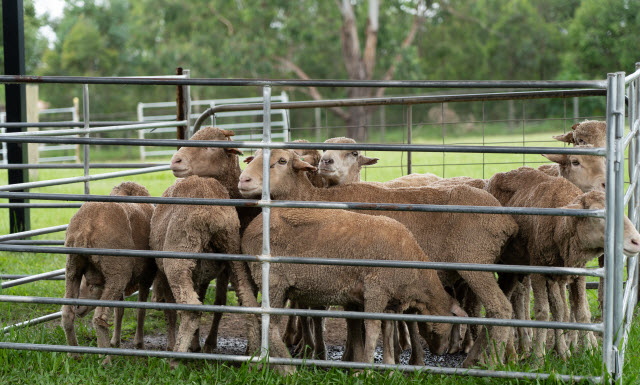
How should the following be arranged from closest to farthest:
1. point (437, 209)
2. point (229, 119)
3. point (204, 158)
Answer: point (437, 209)
point (204, 158)
point (229, 119)

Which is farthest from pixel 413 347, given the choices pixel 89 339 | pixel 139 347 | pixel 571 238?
pixel 89 339

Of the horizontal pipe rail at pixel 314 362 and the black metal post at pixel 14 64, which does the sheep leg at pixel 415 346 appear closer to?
the horizontal pipe rail at pixel 314 362

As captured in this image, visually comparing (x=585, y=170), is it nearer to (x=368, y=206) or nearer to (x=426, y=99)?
(x=426, y=99)

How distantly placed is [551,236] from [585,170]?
1.09m

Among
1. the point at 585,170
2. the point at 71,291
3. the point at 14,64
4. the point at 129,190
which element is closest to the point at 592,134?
the point at 585,170

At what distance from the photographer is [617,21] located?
3259 centimetres

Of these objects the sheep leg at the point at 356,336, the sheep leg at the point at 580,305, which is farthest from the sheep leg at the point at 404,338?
the sheep leg at the point at 580,305

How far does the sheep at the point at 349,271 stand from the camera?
467 cm

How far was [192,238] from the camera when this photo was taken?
498 cm

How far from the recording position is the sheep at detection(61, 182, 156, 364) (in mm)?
5211

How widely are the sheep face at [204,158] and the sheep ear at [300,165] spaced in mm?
430

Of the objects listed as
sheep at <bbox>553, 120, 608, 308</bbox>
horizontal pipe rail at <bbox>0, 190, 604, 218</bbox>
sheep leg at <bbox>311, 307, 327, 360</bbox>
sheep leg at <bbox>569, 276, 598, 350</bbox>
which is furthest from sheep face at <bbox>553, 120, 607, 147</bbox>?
sheep leg at <bbox>311, 307, 327, 360</bbox>

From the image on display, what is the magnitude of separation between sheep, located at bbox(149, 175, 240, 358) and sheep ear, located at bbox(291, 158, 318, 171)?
0.53 m

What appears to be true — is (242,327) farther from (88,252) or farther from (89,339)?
(88,252)
